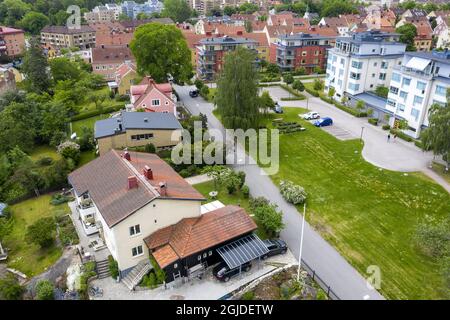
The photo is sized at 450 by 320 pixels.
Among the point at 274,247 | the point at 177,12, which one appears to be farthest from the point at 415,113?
the point at 177,12

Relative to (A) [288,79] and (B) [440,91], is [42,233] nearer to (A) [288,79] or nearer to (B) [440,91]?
(B) [440,91]

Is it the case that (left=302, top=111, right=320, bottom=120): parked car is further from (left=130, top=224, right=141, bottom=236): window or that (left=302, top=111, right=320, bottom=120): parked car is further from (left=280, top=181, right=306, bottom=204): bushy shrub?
(left=130, top=224, right=141, bottom=236): window

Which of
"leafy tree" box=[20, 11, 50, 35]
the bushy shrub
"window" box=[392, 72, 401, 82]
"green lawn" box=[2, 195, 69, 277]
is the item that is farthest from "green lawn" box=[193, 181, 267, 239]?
"leafy tree" box=[20, 11, 50, 35]

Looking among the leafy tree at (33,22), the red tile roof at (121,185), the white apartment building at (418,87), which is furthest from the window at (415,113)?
the leafy tree at (33,22)

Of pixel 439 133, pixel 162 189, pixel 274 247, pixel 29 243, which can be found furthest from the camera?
pixel 439 133

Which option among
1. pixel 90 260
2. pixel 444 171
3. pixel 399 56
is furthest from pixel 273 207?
pixel 399 56

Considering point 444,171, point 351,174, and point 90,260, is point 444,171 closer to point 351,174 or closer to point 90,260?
point 351,174

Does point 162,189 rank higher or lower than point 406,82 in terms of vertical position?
lower
